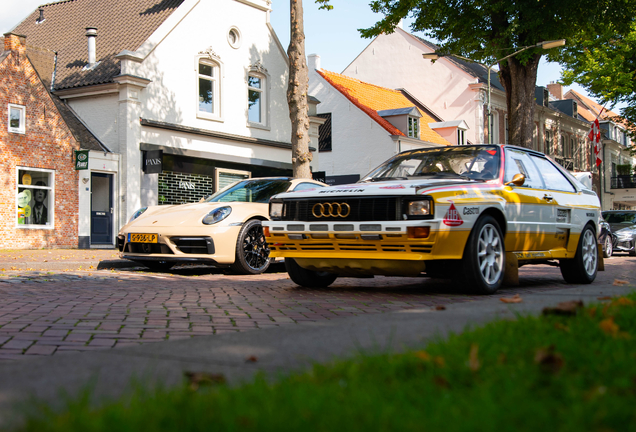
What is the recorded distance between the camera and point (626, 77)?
100 feet

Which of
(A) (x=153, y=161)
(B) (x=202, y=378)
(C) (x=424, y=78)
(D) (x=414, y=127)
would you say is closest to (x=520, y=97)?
(A) (x=153, y=161)

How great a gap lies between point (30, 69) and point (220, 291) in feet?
51.6

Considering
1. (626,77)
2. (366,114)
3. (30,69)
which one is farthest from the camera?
(366,114)

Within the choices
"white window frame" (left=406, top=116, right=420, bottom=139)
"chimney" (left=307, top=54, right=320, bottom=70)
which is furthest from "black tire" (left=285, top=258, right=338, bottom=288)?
"chimney" (left=307, top=54, right=320, bottom=70)

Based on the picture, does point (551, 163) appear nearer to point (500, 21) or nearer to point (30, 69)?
point (500, 21)

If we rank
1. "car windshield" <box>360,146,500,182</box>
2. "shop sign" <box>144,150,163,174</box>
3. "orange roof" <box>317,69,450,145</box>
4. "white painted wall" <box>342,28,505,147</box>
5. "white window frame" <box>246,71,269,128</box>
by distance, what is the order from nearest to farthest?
"car windshield" <box>360,146,500,182</box>, "shop sign" <box>144,150,163,174</box>, "white window frame" <box>246,71,269,128</box>, "orange roof" <box>317,69,450,145</box>, "white painted wall" <box>342,28,505,147</box>

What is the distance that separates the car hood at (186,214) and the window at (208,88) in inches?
538

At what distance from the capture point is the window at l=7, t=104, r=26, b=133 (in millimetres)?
19438

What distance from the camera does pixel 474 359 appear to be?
2934mm

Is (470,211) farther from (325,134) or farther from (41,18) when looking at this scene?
(325,134)

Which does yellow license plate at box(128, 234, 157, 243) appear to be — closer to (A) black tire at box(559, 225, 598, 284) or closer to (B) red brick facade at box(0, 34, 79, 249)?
(A) black tire at box(559, 225, 598, 284)

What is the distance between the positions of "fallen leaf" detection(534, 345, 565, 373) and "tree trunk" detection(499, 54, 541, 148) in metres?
17.7

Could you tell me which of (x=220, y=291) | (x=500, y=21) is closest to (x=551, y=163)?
(x=220, y=291)

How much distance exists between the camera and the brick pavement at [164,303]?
4398 millimetres
